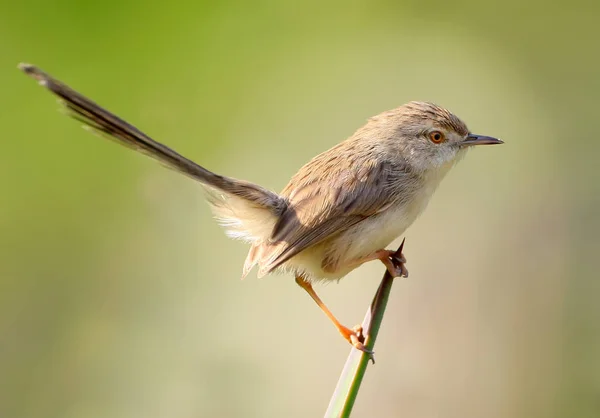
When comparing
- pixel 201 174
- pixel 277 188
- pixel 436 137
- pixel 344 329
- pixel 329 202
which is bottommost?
pixel 344 329

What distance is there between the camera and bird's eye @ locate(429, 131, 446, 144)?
132 inches

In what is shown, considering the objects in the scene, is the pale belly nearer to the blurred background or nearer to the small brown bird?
the small brown bird

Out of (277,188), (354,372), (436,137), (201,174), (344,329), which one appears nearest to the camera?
(354,372)

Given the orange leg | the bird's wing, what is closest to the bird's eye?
the bird's wing

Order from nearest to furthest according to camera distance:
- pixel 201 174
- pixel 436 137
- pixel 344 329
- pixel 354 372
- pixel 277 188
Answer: pixel 354 372, pixel 201 174, pixel 344 329, pixel 436 137, pixel 277 188

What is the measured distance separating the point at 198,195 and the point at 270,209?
87.4 inches

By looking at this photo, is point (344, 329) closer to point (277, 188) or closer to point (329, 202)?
point (329, 202)

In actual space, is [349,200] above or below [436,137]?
below

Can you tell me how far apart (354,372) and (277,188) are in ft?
10.6

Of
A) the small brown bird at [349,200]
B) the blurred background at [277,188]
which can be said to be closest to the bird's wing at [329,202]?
the small brown bird at [349,200]

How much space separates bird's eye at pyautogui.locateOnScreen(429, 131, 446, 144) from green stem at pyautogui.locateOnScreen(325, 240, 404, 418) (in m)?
1.42

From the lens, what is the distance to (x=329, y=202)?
3072 millimetres

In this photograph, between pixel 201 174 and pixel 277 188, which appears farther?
pixel 277 188

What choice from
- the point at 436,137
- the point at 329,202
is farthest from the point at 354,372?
the point at 436,137
